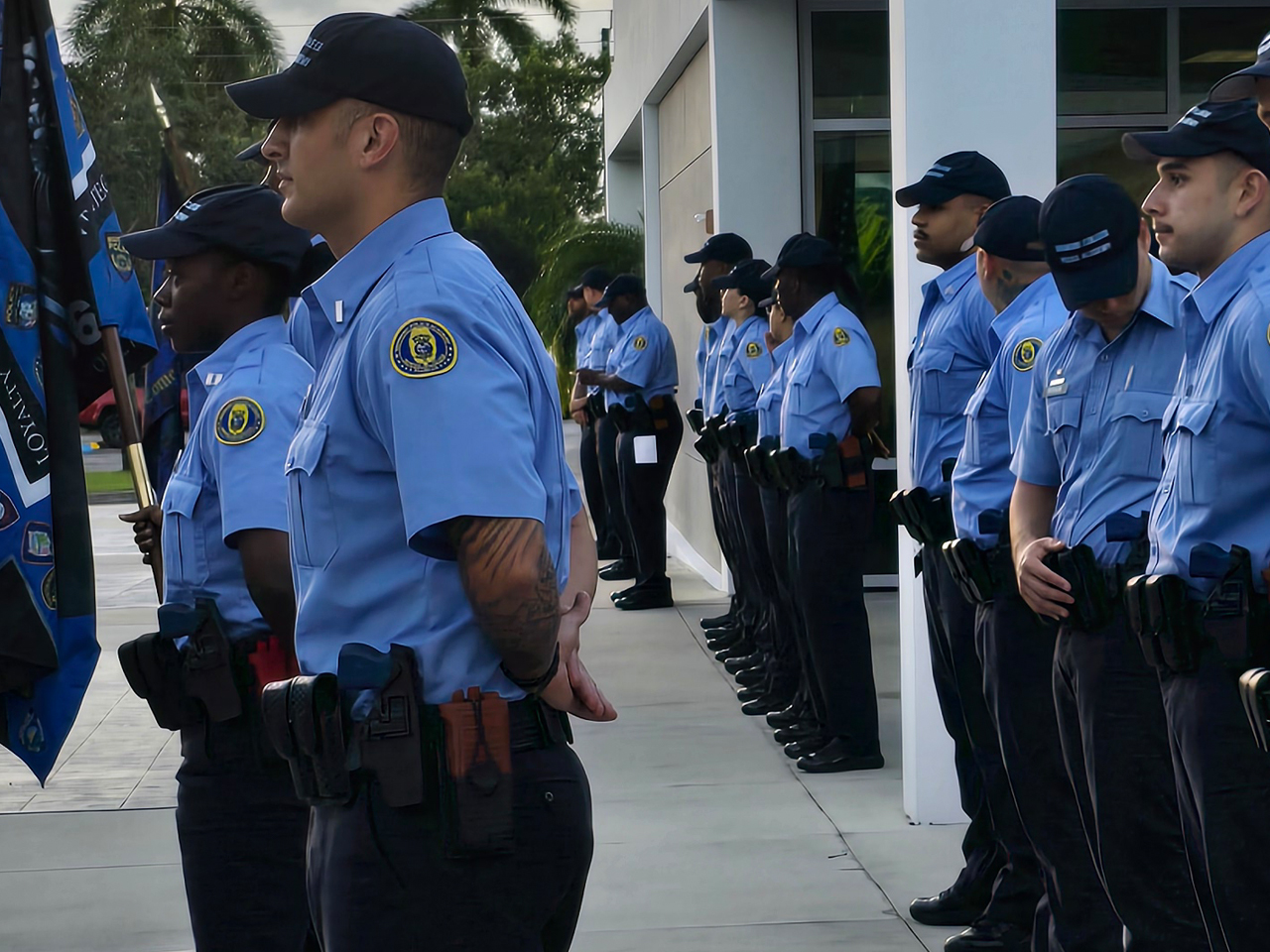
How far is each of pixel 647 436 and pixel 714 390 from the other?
5.76ft

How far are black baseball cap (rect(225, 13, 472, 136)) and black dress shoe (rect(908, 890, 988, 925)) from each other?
11.0 ft

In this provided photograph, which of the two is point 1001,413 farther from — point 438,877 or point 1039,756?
point 438,877

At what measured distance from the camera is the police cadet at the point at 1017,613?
3975mm

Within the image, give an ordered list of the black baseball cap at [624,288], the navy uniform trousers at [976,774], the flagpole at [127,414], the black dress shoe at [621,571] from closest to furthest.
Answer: the flagpole at [127,414], the navy uniform trousers at [976,774], the black baseball cap at [624,288], the black dress shoe at [621,571]

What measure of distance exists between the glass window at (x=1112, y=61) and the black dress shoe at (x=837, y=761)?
561cm

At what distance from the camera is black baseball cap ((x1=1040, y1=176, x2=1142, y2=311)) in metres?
3.54

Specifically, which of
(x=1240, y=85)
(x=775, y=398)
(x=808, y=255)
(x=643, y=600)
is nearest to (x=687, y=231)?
(x=643, y=600)

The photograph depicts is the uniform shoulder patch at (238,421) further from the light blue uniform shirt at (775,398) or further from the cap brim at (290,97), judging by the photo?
the light blue uniform shirt at (775,398)

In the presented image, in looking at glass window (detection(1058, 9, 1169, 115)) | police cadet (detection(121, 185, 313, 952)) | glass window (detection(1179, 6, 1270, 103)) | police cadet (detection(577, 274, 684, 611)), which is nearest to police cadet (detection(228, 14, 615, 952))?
police cadet (detection(121, 185, 313, 952))

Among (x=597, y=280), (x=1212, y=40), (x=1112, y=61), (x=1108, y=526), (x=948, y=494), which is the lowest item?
(x=948, y=494)

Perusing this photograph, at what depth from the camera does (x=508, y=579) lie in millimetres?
1997

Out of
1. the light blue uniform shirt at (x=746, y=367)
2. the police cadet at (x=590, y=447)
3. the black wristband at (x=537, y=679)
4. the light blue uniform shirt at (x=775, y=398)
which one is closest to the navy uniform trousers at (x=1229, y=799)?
the black wristband at (x=537, y=679)

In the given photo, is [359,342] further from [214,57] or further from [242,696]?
[214,57]

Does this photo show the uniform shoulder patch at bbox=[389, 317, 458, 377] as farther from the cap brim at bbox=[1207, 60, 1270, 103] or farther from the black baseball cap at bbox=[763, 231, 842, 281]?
the black baseball cap at bbox=[763, 231, 842, 281]
